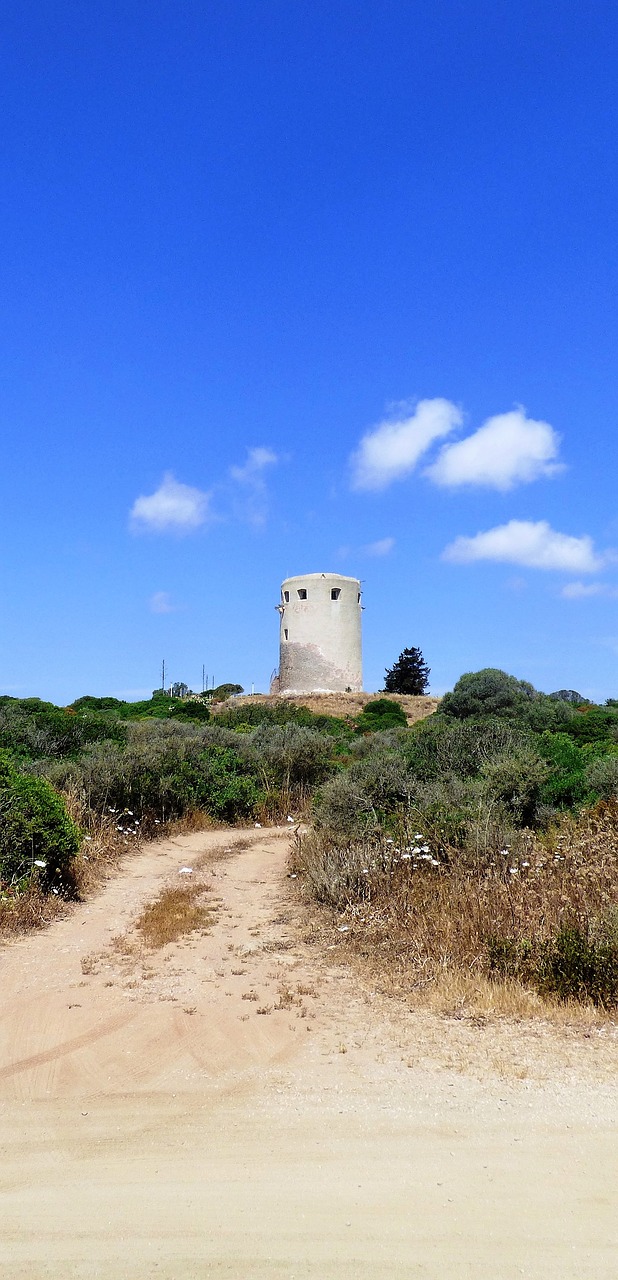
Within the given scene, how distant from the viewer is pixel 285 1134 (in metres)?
3.69

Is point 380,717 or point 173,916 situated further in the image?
point 380,717

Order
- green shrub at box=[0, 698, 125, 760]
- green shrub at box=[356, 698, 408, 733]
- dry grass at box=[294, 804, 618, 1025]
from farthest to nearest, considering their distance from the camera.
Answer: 1. green shrub at box=[356, 698, 408, 733]
2. green shrub at box=[0, 698, 125, 760]
3. dry grass at box=[294, 804, 618, 1025]

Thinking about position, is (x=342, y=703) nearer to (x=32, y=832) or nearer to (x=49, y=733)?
(x=49, y=733)

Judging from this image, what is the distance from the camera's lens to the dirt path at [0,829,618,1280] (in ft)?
9.39

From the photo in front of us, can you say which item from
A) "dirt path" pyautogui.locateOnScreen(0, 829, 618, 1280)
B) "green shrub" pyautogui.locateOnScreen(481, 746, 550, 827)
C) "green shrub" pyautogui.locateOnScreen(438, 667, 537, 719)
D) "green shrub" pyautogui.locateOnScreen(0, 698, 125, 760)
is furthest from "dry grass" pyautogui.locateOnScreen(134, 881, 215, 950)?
"green shrub" pyautogui.locateOnScreen(438, 667, 537, 719)

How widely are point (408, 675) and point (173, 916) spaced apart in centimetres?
4517

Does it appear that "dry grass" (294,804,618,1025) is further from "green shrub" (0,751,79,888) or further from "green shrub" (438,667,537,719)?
"green shrub" (438,667,537,719)

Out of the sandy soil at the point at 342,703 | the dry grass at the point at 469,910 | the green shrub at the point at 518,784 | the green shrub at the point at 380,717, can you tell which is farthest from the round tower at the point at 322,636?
the dry grass at the point at 469,910

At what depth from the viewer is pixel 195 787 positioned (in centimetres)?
1450

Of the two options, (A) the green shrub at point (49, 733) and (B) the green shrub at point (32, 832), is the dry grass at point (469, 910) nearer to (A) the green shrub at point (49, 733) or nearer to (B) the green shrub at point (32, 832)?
(B) the green shrub at point (32, 832)

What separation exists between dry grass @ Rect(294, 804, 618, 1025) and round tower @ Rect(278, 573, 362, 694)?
133ft

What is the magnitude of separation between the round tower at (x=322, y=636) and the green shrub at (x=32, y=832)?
1569 inches

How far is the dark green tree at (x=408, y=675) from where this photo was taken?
51.9 meters

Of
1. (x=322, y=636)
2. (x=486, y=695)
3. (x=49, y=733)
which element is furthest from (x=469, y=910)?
(x=322, y=636)
